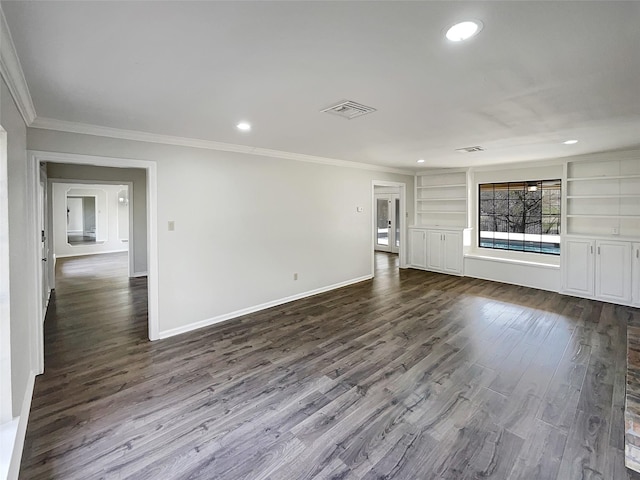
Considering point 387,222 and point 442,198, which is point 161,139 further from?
point 387,222

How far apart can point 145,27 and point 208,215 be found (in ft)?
9.09

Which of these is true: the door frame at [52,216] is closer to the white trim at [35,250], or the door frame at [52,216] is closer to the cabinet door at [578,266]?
the white trim at [35,250]

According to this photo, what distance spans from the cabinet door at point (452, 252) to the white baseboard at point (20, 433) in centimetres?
702

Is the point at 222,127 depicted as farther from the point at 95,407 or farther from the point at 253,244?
the point at 95,407

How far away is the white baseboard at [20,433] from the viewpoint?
67.8 inches

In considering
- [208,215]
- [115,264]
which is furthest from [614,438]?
[115,264]

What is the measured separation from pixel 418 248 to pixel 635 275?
379 cm

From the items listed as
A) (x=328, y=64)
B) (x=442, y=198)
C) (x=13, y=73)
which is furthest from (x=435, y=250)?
(x=13, y=73)

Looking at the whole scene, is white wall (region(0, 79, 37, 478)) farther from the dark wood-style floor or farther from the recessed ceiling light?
the recessed ceiling light

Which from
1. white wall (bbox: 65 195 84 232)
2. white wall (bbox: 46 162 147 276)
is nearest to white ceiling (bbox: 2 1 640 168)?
white wall (bbox: 46 162 147 276)

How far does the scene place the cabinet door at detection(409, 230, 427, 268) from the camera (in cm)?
759

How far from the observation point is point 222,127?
3.39m

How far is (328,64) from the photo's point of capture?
1939mm

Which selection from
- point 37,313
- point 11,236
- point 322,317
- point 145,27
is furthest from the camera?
point 322,317
